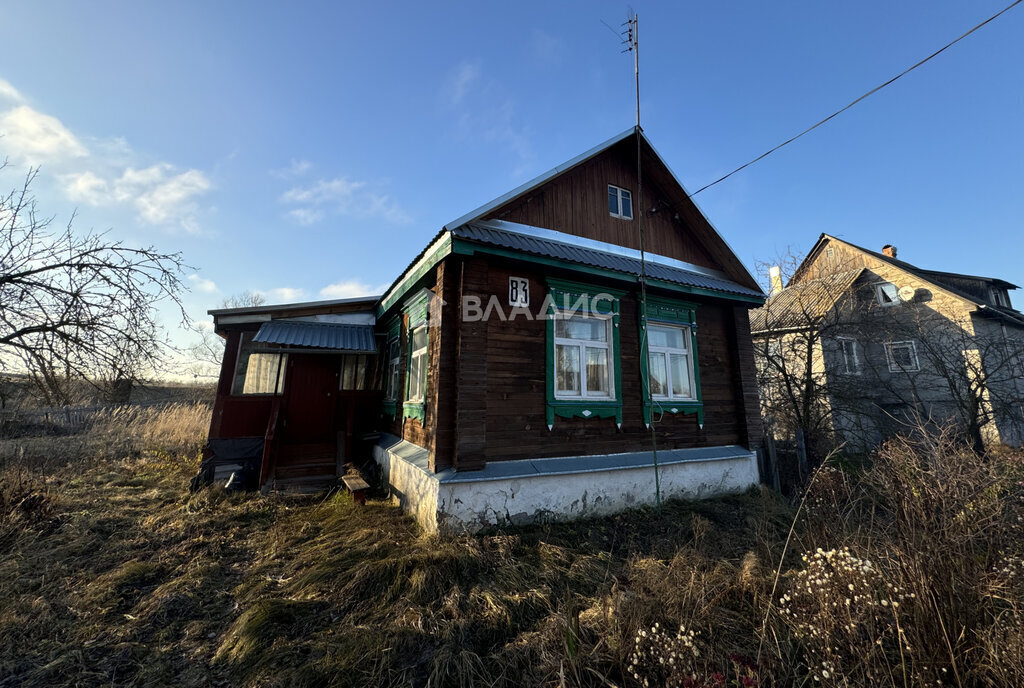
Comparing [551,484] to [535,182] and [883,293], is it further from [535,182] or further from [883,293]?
[883,293]

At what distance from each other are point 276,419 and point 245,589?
4305 millimetres

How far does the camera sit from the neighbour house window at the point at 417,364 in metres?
6.87

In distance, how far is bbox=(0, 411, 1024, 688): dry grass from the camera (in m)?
2.39

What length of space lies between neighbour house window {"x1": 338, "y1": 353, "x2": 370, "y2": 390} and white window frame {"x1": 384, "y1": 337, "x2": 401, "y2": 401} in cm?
63

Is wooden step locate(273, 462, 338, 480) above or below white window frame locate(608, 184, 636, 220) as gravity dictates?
below

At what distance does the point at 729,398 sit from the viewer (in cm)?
800

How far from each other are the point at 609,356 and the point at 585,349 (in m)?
0.49

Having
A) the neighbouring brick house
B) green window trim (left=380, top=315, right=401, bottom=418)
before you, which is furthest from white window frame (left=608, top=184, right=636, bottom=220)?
the neighbouring brick house

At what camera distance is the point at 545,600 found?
11.5ft

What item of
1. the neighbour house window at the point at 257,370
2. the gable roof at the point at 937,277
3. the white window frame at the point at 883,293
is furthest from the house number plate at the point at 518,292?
the white window frame at the point at 883,293

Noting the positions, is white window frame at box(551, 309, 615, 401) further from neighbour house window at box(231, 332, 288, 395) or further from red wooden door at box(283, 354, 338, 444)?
neighbour house window at box(231, 332, 288, 395)

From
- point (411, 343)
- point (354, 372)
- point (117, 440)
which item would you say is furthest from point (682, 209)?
point (117, 440)

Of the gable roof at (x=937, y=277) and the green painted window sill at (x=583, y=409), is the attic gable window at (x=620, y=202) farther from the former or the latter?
the gable roof at (x=937, y=277)

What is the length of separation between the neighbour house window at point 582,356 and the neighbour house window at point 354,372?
550 centimetres
